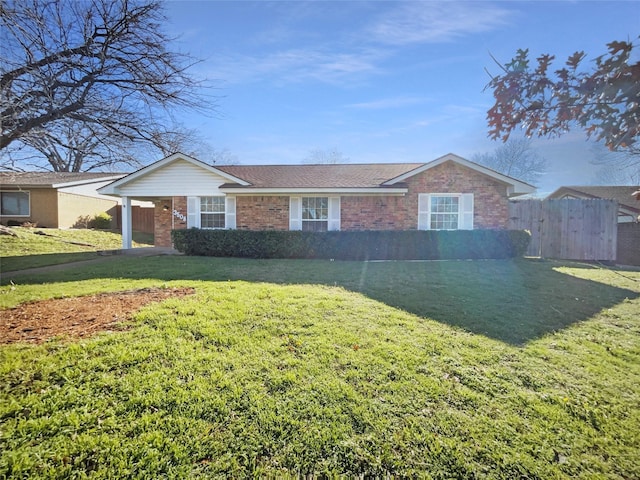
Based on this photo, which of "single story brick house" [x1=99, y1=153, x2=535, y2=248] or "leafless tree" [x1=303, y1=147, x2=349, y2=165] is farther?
"leafless tree" [x1=303, y1=147, x2=349, y2=165]

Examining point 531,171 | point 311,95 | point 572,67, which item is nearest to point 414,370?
point 572,67

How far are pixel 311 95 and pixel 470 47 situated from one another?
768 cm

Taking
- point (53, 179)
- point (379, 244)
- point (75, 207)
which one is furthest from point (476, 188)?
point (53, 179)

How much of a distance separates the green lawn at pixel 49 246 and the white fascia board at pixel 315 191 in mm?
6546

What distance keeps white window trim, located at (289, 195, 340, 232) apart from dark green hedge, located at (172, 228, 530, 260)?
1.54 m

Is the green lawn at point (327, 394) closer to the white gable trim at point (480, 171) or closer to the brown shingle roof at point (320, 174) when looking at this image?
the white gable trim at point (480, 171)

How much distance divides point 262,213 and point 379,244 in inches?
217

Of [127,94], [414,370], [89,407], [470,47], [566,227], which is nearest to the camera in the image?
[89,407]

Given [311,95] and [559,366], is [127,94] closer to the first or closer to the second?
[311,95]

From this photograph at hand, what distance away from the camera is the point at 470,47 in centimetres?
709

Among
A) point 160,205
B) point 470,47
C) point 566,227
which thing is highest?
point 470,47

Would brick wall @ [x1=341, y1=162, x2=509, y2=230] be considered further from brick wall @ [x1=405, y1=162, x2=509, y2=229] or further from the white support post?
the white support post

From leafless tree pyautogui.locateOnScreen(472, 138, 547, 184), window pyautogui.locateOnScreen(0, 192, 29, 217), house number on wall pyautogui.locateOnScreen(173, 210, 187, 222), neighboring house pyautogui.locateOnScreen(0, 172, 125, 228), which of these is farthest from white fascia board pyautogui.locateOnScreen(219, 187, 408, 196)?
leafless tree pyautogui.locateOnScreen(472, 138, 547, 184)

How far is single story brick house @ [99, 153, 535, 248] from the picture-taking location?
41.9 ft
